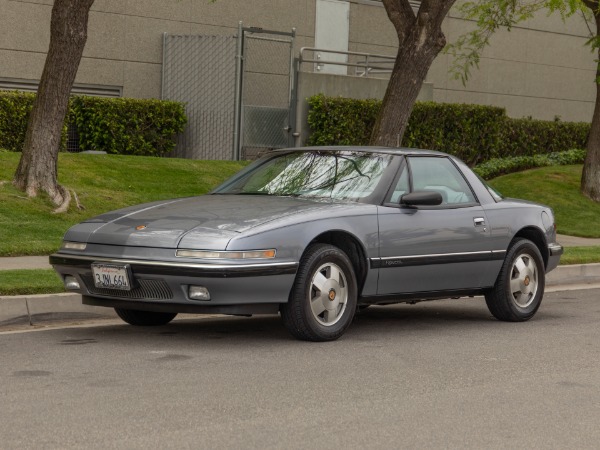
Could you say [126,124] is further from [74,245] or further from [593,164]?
[74,245]

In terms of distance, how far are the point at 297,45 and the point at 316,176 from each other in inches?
684

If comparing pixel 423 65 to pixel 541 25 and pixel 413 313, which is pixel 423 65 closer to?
pixel 413 313

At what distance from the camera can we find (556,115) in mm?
33062

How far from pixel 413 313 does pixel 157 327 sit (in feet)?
8.97

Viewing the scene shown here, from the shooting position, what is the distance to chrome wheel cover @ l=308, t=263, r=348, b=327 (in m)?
8.84

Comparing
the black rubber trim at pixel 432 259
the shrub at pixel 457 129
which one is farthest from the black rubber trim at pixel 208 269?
the shrub at pixel 457 129

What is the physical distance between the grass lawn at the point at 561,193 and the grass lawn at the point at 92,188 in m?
5.68

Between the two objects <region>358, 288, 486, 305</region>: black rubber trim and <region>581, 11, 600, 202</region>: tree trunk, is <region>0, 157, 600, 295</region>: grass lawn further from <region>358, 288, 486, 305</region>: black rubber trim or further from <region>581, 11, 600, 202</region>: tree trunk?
<region>358, 288, 486, 305</region>: black rubber trim

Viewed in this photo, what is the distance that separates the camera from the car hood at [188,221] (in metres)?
8.52

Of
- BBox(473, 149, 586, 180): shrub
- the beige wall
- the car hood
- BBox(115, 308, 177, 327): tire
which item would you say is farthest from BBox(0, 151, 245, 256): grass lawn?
BBox(473, 149, 586, 180): shrub

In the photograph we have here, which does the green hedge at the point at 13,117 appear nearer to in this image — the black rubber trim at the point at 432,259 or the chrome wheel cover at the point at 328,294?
the black rubber trim at the point at 432,259

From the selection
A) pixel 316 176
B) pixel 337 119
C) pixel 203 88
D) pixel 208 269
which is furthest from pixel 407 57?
pixel 208 269

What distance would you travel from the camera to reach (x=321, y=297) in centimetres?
886

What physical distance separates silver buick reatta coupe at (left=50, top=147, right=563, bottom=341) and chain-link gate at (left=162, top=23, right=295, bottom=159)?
1373 cm
